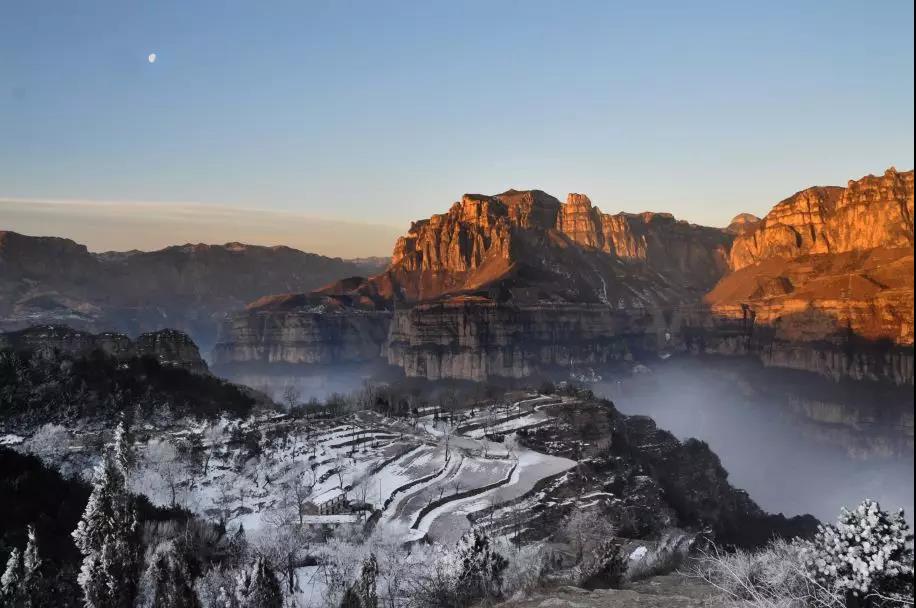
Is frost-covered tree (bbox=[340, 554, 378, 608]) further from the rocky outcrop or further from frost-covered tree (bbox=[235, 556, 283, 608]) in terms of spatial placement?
the rocky outcrop

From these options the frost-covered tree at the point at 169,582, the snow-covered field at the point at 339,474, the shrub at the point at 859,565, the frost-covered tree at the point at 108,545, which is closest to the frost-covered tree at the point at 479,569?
Result: the frost-covered tree at the point at 169,582

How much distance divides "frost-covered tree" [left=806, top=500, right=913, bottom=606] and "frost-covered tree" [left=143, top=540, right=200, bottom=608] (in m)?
30.3

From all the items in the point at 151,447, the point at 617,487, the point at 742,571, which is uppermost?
the point at 742,571

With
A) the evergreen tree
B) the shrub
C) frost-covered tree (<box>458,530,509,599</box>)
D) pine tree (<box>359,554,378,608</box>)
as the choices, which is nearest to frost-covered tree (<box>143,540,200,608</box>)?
the evergreen tree

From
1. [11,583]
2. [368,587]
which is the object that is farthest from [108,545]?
[368,587]

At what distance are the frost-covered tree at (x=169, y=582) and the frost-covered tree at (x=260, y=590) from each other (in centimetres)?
247

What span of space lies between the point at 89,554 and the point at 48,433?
41.6 metres

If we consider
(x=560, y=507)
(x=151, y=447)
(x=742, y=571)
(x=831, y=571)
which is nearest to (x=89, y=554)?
(x=742, y=571)

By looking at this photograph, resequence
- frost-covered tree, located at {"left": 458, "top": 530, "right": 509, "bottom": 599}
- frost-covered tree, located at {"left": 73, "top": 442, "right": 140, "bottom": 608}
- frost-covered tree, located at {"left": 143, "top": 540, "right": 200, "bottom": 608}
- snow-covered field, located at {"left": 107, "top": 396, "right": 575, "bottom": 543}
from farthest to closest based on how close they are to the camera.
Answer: snow-covered field, located at {"left": 107, "top": 396, "right": 575, "bottom": 543} → frost-covered tree, located at {"left": 458, "top": 530, "right": 509, "bottom": 599} → frost-covered tree, located at {"left": 143, "top": 540, "right": 200, "bottom": 608} → frost-covered tree, located at {"left": 73, "top": 442, "right": 140, "bottom": 608}

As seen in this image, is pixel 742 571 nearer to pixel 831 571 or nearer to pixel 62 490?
pixel 831 571

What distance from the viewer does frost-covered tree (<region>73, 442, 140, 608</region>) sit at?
Result: 3812cm

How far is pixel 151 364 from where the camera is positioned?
317 ft

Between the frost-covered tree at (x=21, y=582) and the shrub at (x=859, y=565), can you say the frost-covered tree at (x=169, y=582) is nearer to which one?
the frost-covered tree at (x=21, y=582)

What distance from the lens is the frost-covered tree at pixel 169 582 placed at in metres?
40.2
